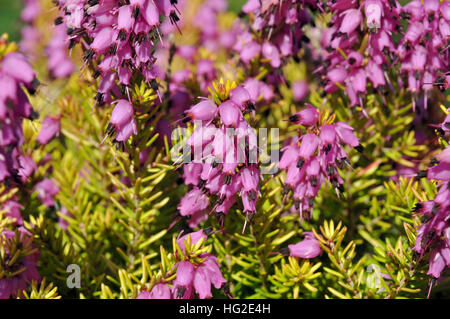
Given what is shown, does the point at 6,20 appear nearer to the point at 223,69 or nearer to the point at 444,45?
the point at 223,69

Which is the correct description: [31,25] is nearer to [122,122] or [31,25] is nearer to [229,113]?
[122,122]

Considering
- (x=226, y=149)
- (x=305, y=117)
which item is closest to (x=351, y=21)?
(x=305, y=117)

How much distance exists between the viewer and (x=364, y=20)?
1.38 metres

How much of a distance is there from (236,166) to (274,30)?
0.62 m

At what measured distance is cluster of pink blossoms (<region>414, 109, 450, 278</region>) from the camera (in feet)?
3.21

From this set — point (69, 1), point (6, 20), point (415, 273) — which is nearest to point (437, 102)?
point (415, 273)

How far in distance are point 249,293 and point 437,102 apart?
0.91 m

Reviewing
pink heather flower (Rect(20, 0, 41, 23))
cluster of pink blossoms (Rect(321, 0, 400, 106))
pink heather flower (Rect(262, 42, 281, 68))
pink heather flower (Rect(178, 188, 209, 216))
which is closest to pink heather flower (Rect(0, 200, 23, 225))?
pink heather flower (Rect(178, 188, 209, 216))

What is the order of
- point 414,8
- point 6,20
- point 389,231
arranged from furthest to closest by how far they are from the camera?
point 6,20 → point 389,231 → point 414,8

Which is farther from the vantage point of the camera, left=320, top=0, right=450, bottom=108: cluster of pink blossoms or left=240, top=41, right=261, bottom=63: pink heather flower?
left=240, top=41, right=261, bottom=63: pink heather flower

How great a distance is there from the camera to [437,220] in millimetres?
1023

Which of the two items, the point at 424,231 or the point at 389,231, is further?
the point at 389,231

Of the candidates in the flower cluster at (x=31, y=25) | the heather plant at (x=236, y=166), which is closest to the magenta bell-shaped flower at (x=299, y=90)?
the heather plant at (x=236, y=166)

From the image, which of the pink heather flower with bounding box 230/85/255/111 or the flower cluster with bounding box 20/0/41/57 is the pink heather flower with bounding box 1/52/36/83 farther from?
the flower cluster with bounding box 20/0/41/57
